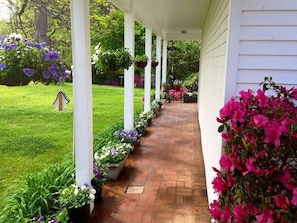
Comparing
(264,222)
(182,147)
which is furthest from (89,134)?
(182,147)

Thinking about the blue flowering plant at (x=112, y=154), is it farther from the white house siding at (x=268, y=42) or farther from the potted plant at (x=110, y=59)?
the white house siding at (x=268, y=42)

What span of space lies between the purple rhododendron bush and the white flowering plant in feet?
4.88

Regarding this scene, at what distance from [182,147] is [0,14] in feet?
12.1

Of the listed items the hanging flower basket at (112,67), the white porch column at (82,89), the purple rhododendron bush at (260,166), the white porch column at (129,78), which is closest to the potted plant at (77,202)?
the white porch column at (82,89)

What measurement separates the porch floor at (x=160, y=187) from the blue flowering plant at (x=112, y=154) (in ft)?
0.85

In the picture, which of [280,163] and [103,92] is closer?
[280,163]

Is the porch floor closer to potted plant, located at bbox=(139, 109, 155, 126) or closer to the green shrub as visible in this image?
the green shrub

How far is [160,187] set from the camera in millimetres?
3639

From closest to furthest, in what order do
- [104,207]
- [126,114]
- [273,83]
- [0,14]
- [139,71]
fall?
[273,83] → [104,207] → [0,14] → [126,114] → [139,71]

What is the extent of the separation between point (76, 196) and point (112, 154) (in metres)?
1.23

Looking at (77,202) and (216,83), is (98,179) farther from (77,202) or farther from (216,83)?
(216,83)

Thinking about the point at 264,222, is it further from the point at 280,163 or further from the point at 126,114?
the point at 126,114

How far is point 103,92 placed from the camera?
1244 centimetres

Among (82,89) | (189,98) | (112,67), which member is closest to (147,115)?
(112,67)
